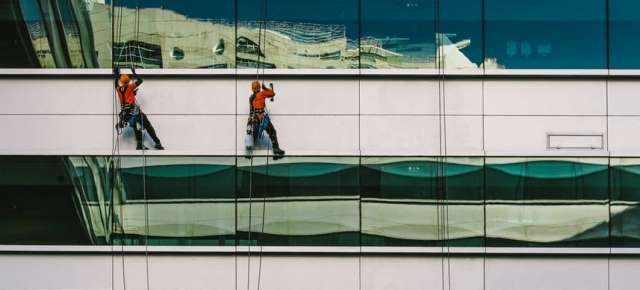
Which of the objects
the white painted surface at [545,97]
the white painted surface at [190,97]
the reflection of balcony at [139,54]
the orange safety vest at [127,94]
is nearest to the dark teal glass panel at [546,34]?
the white painted surface at [545,97]

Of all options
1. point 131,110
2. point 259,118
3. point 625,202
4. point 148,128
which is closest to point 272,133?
point 259,118

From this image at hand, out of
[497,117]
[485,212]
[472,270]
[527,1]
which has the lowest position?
[472,270]

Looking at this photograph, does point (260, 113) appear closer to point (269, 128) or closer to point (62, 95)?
point (269, 128)

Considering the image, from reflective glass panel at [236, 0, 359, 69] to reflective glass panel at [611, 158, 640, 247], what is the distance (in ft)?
17.4

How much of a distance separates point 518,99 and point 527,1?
186 cm

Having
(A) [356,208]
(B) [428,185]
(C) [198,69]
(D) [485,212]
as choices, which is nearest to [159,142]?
(C) [198,69]

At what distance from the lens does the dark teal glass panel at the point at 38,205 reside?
12.2m

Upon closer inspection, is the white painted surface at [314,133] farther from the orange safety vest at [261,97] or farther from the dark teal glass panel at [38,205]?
the dark teal glass panel at [38,205]

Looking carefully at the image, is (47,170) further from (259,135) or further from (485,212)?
(485,212)

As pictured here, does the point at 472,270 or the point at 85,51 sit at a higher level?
the point at 85,51

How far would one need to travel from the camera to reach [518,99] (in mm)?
12055

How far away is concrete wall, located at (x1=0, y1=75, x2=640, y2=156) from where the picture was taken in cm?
1202

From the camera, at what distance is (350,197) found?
39.8 feet

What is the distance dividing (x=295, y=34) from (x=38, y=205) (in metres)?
5.76
